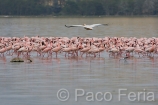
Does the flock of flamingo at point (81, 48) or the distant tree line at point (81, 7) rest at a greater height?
the flock of flamingo at point (81, 48)

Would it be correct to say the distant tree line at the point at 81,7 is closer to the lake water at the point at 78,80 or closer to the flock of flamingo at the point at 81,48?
the flock of flamingo at the point at 81,48

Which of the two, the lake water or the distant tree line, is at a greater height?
the lake water

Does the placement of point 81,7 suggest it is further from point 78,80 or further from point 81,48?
point 78,80

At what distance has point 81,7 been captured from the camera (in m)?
128

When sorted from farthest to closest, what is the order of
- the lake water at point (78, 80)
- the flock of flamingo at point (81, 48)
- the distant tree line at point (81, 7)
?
the distant tree line at point (81, 7), the flock of flamingo at point (81, 48), the lake water at point (78, 80)

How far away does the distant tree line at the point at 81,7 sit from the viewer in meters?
125

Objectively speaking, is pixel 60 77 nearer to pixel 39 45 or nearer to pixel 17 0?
pixel 39 45

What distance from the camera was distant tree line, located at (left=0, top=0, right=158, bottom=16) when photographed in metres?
125

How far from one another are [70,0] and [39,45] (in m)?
106

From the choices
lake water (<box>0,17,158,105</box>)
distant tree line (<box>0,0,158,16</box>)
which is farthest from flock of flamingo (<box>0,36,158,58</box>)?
distant tree line (<box>0,0,158,16</box>)

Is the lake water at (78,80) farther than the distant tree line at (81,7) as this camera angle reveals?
No

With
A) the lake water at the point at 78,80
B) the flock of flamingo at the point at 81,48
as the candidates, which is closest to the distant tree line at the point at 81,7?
the flock of flamingo at the point at 81,48

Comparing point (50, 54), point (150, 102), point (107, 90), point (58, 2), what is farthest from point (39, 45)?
point (58, 2)

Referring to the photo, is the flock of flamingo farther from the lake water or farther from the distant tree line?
the distant tree line
